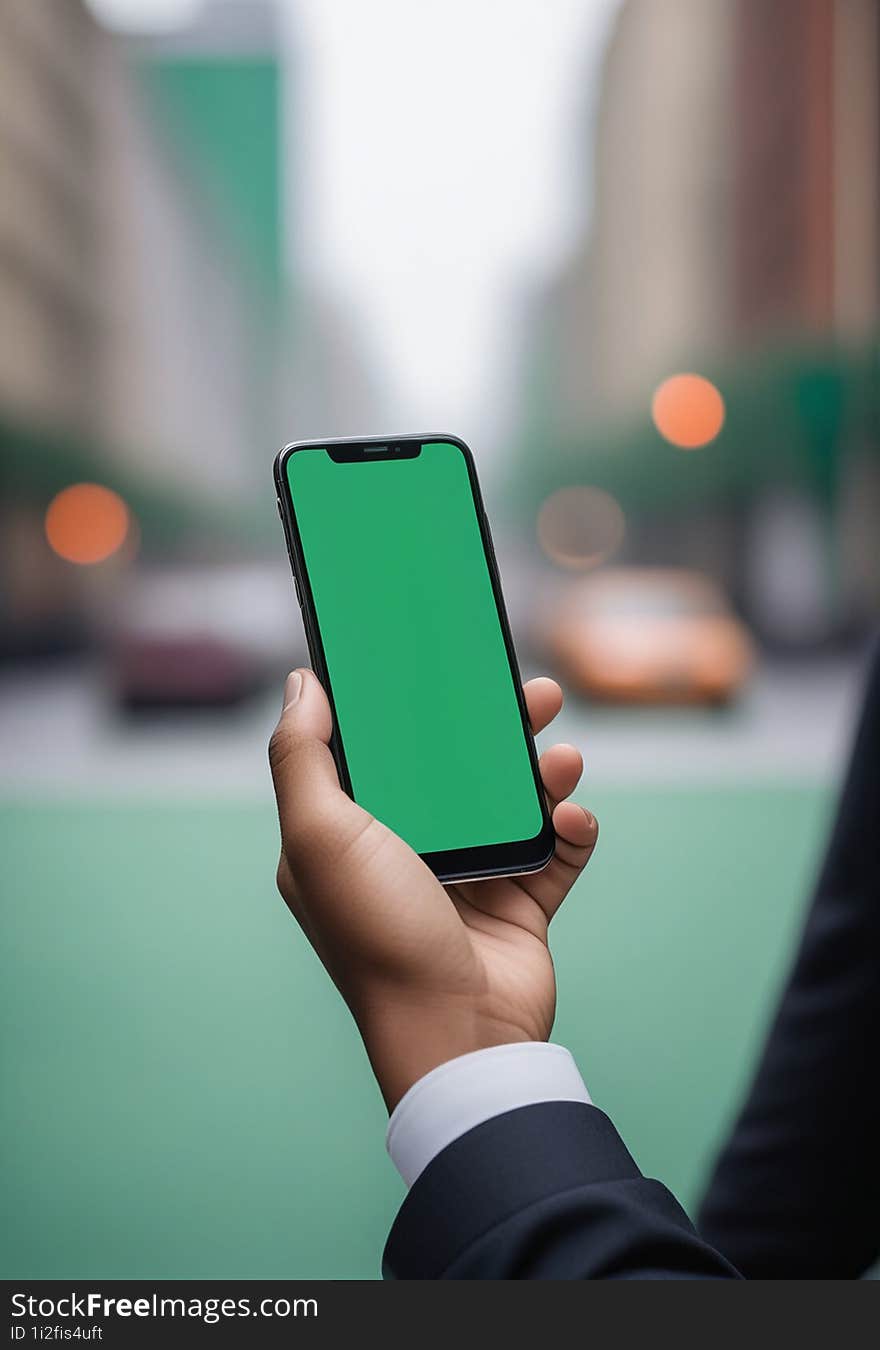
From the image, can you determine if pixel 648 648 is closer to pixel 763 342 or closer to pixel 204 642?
pixel 204 642

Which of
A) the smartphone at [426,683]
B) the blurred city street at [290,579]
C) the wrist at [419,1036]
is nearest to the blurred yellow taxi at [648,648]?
the blurred city street at [290,579]

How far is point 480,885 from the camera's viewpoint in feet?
2.63

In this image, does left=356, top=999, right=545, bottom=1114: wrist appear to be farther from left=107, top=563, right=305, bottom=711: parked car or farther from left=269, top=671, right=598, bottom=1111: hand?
left=107, top=563, right=305, bottom=711: parked car

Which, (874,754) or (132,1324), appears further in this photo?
(874,754)

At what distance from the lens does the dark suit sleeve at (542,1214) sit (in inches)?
22.7

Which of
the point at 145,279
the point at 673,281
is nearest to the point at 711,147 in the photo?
the point at 673,281

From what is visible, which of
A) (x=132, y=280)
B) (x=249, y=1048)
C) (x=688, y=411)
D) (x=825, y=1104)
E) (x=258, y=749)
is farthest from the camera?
(x=132, y=280)

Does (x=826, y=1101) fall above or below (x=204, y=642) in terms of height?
above

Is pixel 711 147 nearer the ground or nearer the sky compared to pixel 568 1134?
nearer the sky

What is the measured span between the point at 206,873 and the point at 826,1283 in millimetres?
3467

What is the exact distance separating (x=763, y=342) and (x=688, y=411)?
182cm

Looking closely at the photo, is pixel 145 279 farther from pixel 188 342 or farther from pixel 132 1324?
pixel 132 1324

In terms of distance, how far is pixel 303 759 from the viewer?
2.39 feet

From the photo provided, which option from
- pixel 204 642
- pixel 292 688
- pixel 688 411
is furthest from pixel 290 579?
pixel 688 411
